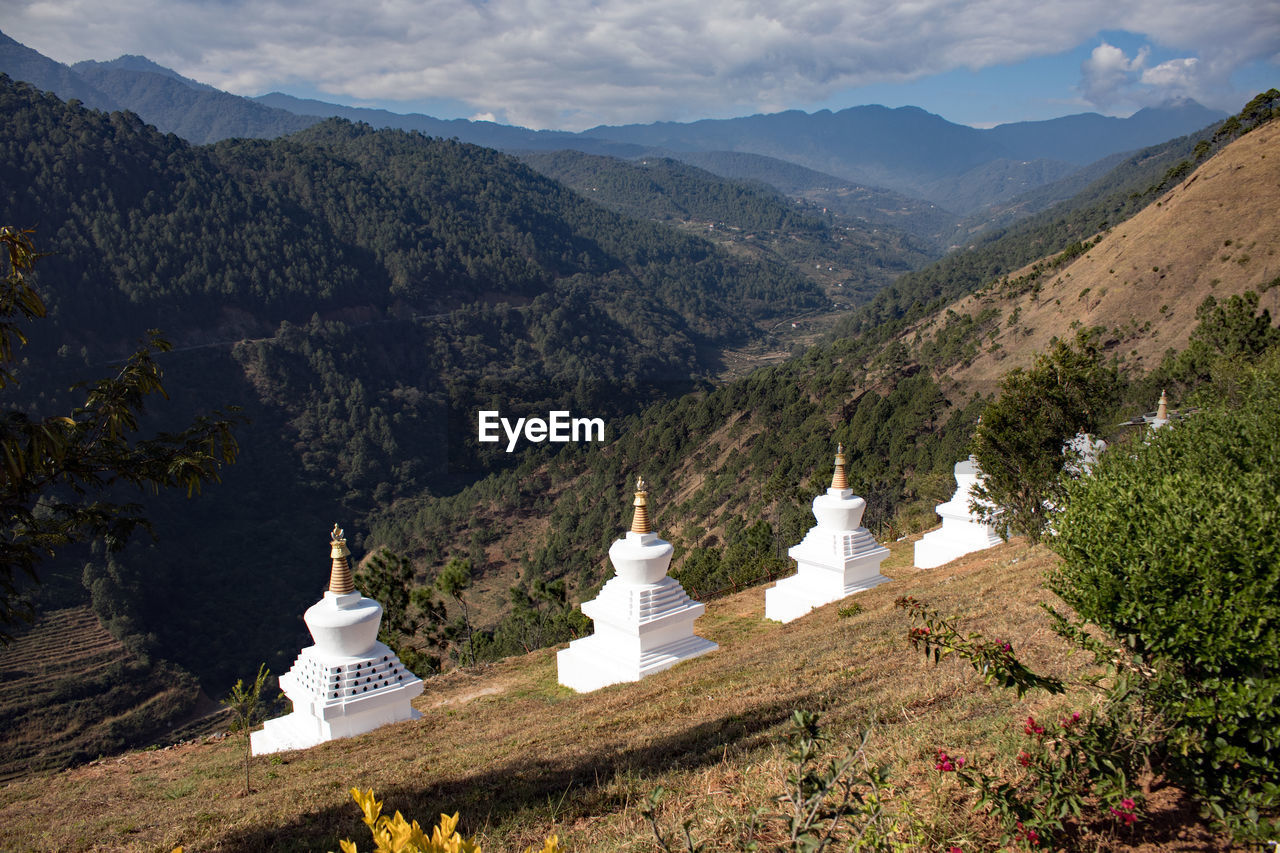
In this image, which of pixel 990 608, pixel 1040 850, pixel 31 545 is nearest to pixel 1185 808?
pixel 1040 850

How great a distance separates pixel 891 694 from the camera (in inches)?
343

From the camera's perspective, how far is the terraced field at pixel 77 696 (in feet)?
136

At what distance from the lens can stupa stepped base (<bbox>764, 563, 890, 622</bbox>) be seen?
17797mm

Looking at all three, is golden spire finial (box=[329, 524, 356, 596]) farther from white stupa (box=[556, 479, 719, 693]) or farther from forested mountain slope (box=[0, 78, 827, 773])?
forested mountain slope (box=[0, 78, 827, 773])

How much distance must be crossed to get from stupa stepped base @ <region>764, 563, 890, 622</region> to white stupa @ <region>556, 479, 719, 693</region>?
3.58 metres

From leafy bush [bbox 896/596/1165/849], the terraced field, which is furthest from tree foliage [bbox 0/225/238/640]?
the terraced field

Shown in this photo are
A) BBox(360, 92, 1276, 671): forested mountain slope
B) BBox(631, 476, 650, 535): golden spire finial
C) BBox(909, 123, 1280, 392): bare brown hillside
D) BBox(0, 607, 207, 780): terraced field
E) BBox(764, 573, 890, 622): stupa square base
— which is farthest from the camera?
BBox(909, 123, 1280, 392): bare brown hillside

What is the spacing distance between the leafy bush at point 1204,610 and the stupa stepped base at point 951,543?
1510cm

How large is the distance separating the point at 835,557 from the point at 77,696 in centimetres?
4789

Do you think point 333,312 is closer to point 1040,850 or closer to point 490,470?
point 490,470

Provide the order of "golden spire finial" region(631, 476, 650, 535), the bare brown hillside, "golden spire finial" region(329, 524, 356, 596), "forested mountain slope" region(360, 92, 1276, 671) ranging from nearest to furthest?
"golden spire finial" region(329, 524, 356, 596)
"golden spire finial" region(631, 476, 650, 535)
"forested mountain slope" region(360, 92, 1276, 671)
the bare brown hillside

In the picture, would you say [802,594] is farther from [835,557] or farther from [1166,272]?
[1166,272]

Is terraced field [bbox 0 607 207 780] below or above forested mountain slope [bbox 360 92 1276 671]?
below

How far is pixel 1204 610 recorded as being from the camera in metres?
4.67
